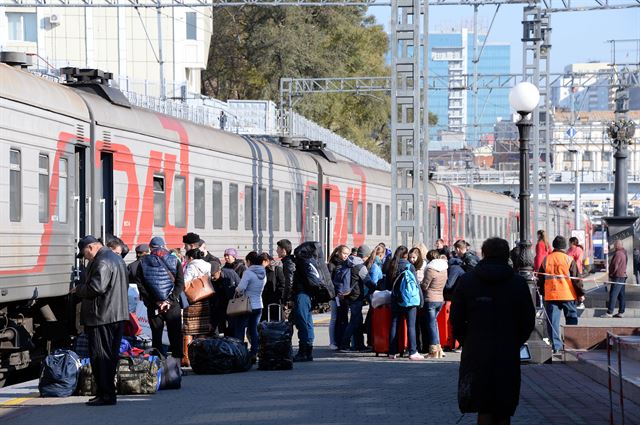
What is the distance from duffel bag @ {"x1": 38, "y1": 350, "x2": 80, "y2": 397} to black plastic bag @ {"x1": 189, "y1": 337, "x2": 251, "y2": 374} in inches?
119

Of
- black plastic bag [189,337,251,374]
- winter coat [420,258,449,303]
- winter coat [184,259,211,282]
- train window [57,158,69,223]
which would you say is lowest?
black plastic bag [189,337,251,374]

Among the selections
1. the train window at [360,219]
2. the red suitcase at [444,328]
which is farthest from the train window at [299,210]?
the red suitcase at [444,328]

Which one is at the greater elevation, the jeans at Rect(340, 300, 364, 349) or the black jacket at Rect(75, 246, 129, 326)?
the black jacket at Rect(75, 246, 129, 326)

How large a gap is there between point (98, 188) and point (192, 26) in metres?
Answer: 58.7

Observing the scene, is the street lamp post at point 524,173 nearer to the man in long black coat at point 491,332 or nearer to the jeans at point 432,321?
the jeans at point 432,321

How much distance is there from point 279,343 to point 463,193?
31897 mm

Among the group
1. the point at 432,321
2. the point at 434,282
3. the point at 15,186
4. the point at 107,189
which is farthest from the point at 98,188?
the point at 432,321

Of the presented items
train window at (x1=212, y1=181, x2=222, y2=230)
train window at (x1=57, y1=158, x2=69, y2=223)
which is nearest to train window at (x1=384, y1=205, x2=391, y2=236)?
train window at (x1=212, y1=181, x2=222, y2=230)

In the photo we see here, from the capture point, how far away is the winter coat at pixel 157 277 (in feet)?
56.3

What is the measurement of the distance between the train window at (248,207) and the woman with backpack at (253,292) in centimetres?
742

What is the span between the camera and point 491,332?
412 inches

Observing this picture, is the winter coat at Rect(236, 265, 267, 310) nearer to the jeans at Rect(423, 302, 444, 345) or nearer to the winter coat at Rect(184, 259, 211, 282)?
the winter coat at Rect(184, 259, 211, 282)

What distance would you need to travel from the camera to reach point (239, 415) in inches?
537

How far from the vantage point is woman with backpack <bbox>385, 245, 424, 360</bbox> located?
66.5 ft
